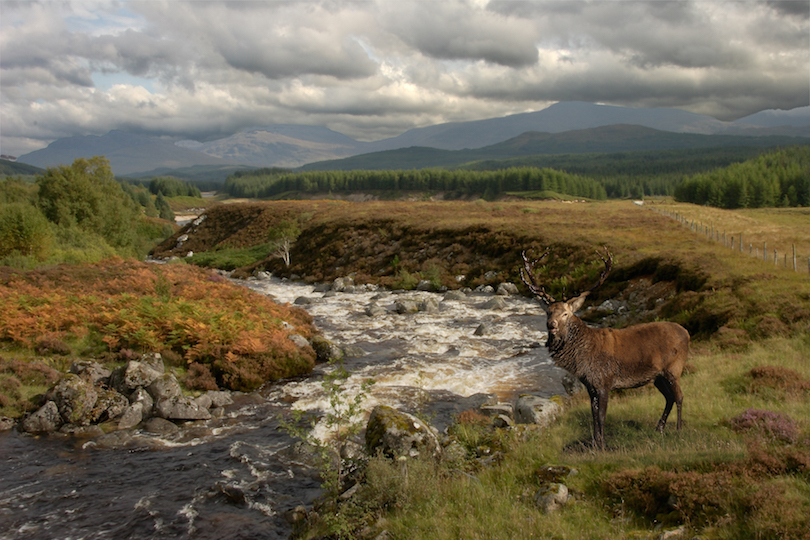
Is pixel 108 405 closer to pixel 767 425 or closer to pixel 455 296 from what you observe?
pixel 767 425

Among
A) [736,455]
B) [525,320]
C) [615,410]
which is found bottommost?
[525,320]

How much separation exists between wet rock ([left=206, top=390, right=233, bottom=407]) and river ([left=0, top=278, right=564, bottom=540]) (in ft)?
1.03

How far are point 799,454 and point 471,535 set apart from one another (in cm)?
521

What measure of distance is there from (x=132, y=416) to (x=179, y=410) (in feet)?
4.55

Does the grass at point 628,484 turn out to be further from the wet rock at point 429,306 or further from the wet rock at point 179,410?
the wet rock at point 429,306

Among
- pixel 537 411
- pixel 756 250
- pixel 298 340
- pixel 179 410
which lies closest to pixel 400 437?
pixel 537 411

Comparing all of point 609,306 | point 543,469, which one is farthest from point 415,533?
point 609,306

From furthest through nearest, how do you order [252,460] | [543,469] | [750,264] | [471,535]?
[750,264]
[252,460]
[543,469]
[471,535]

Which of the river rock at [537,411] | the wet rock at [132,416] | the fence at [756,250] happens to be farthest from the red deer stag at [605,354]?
the fence at [756,250]

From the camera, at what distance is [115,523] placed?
33.5ft

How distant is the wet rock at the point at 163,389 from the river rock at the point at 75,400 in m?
1.63

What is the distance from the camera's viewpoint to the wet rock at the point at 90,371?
16797mm

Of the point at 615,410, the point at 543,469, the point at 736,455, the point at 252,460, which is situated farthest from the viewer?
the point at 252,460

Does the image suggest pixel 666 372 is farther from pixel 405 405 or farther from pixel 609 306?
pixel 609 306
